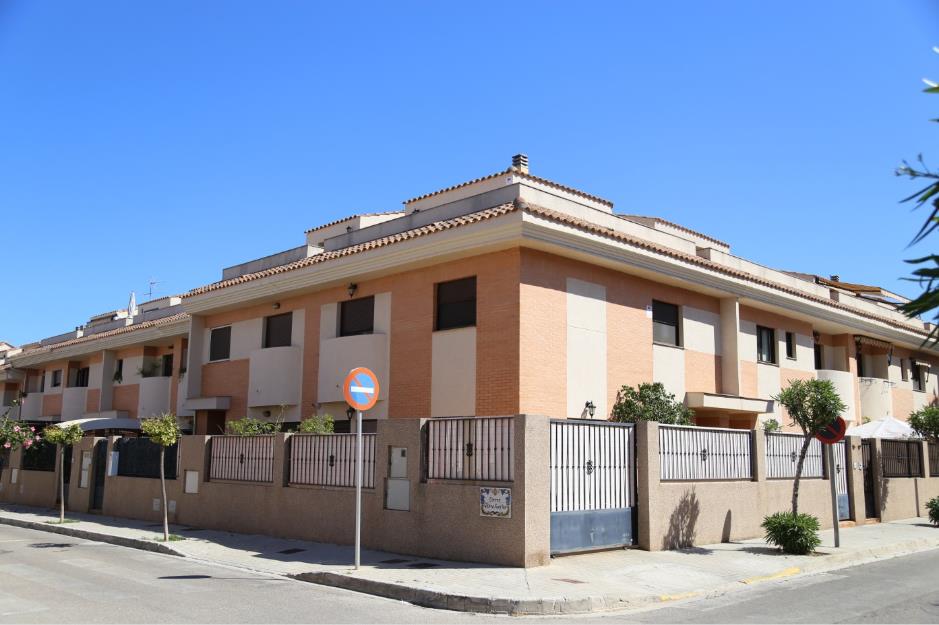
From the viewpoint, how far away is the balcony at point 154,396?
31.1m

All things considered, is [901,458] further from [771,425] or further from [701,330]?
[701,330]

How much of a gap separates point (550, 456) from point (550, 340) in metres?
4.57

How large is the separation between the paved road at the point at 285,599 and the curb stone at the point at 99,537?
5.10 feet

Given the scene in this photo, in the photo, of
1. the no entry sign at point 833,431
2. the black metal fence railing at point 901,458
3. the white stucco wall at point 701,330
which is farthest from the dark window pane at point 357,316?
the black metal fence railing at point 901,458

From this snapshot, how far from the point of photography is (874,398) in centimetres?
2861

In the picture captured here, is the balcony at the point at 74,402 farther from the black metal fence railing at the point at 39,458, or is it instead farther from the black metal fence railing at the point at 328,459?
the black metal fence railing at the point at 328,459

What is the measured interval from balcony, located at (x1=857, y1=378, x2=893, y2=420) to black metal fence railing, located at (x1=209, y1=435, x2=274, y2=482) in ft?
70.6

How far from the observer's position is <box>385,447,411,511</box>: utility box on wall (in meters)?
13.6

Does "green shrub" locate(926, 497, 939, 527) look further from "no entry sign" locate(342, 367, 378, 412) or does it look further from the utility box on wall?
"no entry sign" locate(342, 367, 378, 412)

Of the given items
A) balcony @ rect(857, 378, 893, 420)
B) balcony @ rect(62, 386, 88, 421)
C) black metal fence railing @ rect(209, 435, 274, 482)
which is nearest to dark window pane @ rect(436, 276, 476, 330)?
black metal fence railing @ rect(209, 435, 274, 482)

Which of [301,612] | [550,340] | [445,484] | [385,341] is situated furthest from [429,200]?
[301,612]

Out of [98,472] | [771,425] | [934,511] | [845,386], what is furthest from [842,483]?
[98,472]

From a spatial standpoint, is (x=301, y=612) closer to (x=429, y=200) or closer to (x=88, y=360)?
(x=429, y=200)

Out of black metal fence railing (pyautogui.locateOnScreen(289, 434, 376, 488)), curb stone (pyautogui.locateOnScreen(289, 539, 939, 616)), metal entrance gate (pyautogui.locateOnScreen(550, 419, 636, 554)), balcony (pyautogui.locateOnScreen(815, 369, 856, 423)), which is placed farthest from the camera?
balcony (pyautogui.locateOnScreen(815, 369, 856, 423))
